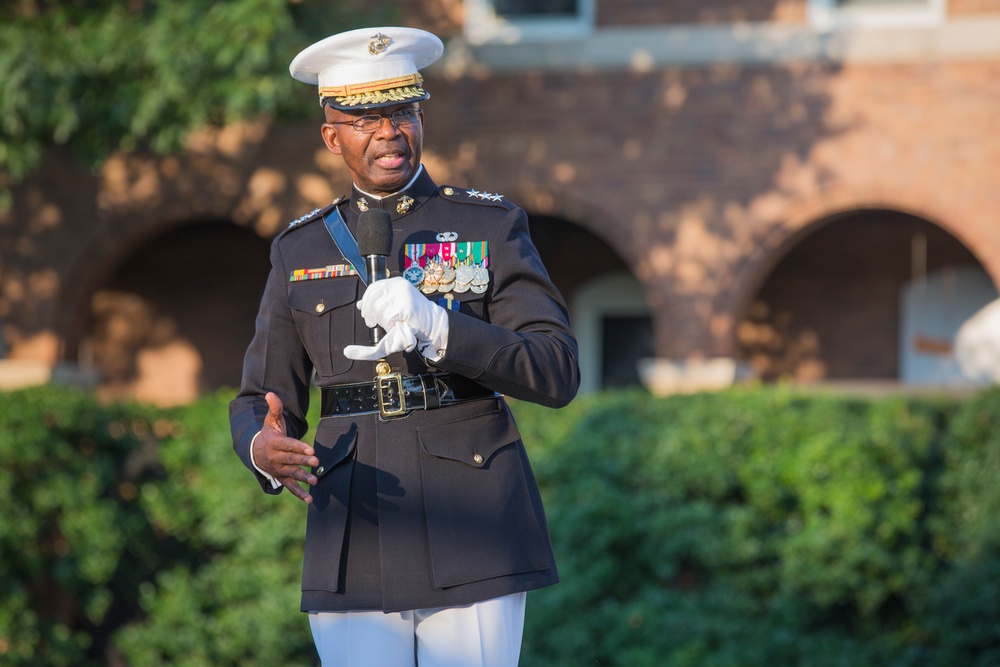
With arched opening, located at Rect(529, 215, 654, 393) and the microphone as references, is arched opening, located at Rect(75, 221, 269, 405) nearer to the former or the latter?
arched opening, located at Rect(529, 215, 654, 393)

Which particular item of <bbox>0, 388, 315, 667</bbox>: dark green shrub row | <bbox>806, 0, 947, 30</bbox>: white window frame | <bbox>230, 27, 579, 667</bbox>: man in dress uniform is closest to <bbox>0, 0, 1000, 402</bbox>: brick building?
<bbox>806, 0, 947, 30</bbox>: white window frame

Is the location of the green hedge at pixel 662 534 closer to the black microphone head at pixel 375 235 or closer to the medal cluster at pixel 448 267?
the medal cluster at pixel 448 267

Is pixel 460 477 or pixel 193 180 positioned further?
pixel 193 180

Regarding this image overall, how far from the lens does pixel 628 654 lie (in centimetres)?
721

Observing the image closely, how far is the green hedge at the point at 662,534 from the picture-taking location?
7211 millimetres

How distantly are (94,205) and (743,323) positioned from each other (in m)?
5.48

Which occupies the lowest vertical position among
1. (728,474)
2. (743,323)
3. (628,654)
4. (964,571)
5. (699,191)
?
(628,654)

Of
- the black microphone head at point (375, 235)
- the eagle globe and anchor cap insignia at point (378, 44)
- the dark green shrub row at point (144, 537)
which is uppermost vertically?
the eagle globe and anchor cap insignia at point (378, 44)

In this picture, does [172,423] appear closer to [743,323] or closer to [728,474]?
[728,474]

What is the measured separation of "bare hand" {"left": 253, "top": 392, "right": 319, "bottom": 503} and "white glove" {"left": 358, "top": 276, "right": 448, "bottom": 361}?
303mm

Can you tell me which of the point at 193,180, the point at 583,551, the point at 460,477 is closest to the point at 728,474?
the point at 583,551

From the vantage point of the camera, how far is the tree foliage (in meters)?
8.62

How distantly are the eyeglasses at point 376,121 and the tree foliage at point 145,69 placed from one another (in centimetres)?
545

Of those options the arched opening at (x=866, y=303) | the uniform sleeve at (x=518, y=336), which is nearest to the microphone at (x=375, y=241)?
the uniform sleeve at (x=518, y=336)
